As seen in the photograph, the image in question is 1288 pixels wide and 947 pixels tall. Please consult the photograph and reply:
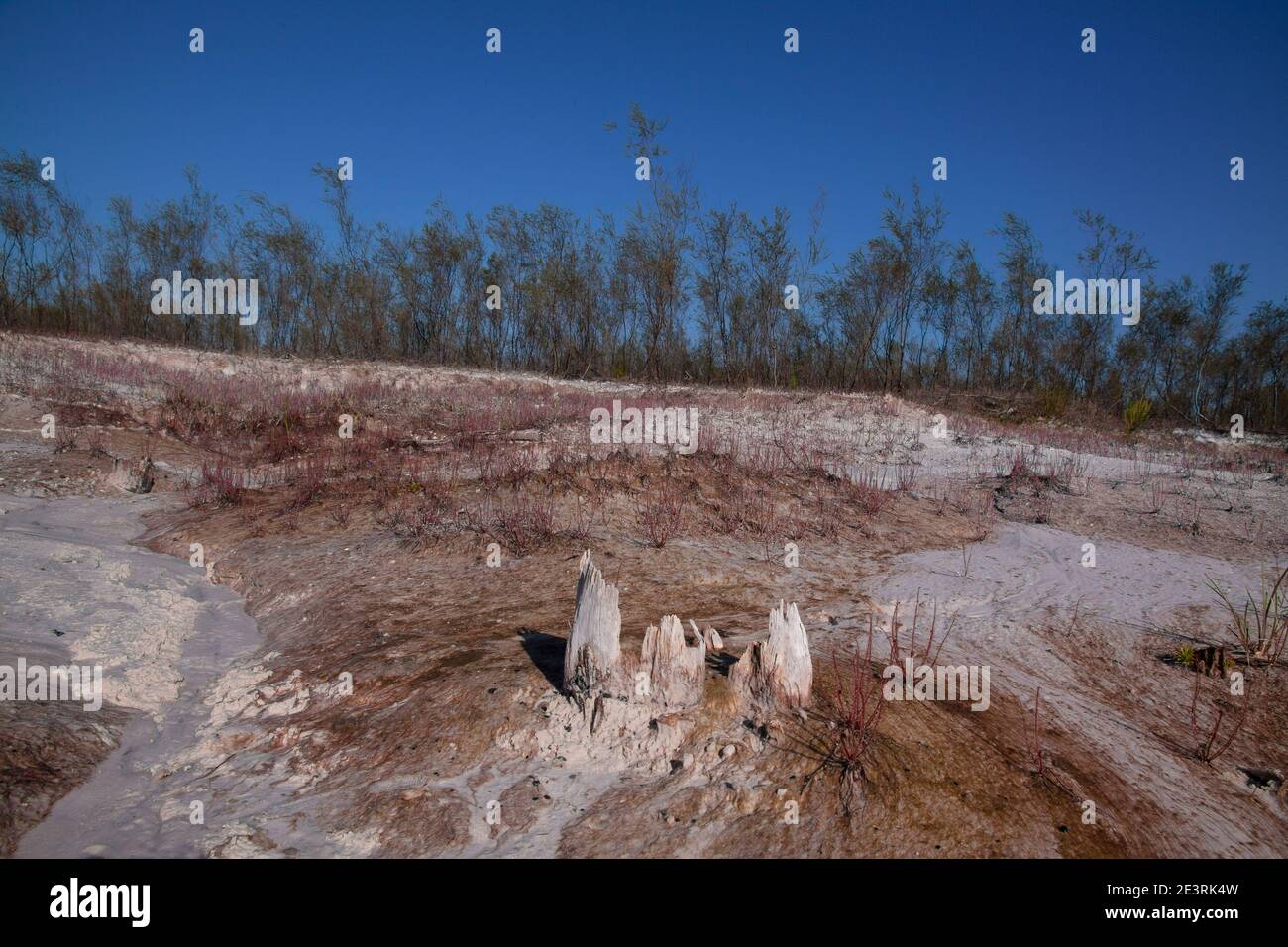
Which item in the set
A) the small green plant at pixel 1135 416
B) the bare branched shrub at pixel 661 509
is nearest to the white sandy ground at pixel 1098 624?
the bare branched shrub at pixel 661 509

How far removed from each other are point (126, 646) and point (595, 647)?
3205 millimetres

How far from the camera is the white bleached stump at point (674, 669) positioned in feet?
11.1

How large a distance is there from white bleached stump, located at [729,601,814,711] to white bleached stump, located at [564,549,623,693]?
589 millimetres

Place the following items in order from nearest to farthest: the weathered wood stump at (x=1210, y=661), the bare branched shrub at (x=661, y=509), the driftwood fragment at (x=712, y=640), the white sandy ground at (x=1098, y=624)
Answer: the white sandy ground at (x=1098, y=624), the driftwood fragment at (x=712, y=640), the weathered wood stump at (x=1210, y=661), the bare branched shrub at (x=661, y=509)

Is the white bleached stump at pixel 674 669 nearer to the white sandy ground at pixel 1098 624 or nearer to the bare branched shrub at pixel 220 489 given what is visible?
the white sandy ground at pixel 1098 624

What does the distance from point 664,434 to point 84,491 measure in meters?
8.06

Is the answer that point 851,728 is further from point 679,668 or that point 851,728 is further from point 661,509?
point 661,509

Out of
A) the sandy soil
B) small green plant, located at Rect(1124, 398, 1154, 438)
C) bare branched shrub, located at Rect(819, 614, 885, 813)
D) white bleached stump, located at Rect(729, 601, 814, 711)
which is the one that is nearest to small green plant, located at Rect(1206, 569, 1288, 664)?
the sandy soil

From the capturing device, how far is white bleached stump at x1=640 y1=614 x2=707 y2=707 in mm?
3381

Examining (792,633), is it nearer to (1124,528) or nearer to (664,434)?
(1124,528)

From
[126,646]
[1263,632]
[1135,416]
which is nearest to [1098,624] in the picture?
[1263,632]

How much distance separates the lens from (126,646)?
446cm

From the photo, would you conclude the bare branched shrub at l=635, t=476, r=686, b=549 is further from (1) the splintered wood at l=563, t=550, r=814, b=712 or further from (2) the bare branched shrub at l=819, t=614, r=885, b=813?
(2) the bare branched shrub at l=819, t=614, r=885, b=813

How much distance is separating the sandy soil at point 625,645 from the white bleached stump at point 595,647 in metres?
0.16
